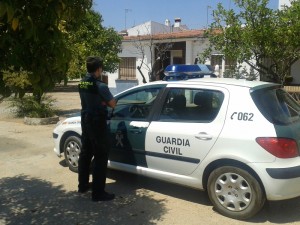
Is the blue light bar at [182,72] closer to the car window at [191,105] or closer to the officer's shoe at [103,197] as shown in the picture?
the car window at [191,105]

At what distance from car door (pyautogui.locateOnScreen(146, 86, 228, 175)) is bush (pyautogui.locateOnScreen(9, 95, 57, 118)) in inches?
288

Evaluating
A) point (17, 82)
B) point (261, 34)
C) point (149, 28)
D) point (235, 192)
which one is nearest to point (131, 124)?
point (235, 192)

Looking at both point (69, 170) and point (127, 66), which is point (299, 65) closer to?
point (127, 66)

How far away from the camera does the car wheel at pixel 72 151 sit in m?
5.95

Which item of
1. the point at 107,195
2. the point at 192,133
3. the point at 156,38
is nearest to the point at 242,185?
the point at 192,133

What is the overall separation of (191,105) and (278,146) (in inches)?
48.9

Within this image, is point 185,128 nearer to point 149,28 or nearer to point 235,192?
point 235,192

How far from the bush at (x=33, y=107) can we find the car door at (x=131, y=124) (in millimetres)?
6583

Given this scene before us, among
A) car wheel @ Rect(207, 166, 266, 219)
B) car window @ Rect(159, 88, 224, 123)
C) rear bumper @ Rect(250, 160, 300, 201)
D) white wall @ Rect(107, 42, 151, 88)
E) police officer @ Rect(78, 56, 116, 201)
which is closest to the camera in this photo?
rear bumper @ Rect(250, 160, 300, 201)

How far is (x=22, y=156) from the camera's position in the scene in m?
7.33

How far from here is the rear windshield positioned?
13.8 ft

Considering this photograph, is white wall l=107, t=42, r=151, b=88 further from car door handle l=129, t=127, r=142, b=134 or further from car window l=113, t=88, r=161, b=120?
car door handle l=129, t=127, r=142, b=134

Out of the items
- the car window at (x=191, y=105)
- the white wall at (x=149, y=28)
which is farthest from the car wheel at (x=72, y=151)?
the white wall at (x=149, y=28)

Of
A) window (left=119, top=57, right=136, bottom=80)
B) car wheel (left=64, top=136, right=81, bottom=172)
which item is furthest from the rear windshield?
→ window (left=119, top=57, right=136, bottom=80)
